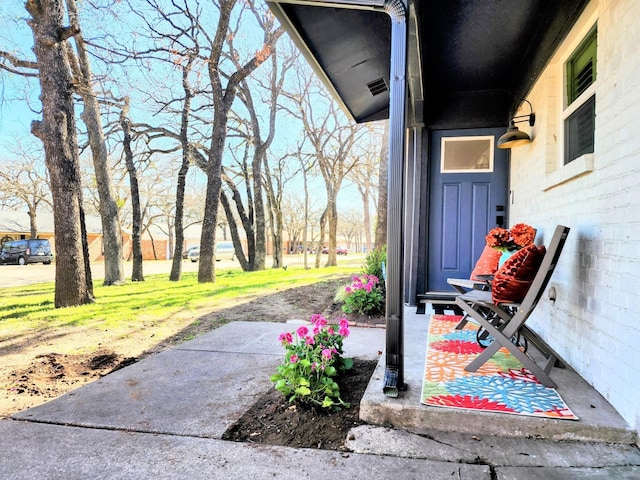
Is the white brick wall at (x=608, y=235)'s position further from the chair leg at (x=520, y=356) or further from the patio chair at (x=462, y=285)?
the patio chair at (x=462, y=285)

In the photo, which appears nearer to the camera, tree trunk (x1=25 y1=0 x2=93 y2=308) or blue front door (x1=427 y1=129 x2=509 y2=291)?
blue front door (x1=427 y1=129 x2=509 y2=291)

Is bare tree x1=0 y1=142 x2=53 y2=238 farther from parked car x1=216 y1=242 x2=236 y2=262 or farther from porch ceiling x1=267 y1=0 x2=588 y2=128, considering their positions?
porch ceiling x1=267 y1=0 x2=588 y2=128

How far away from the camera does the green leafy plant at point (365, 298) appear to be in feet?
16.3

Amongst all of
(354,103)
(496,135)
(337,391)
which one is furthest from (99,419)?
(496,135)

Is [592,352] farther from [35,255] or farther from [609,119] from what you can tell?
[35,255]

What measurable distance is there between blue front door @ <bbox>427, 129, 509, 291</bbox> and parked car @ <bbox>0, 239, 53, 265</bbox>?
21.4 metres

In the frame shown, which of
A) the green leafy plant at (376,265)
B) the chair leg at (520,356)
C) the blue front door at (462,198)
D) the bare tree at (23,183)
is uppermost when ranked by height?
the bare tree at (23,183)

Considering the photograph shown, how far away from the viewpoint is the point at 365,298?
5.02 meters

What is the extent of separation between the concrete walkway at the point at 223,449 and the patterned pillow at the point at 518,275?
2.43 feet

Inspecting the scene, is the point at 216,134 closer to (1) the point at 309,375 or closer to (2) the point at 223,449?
(1) the point at 309,375

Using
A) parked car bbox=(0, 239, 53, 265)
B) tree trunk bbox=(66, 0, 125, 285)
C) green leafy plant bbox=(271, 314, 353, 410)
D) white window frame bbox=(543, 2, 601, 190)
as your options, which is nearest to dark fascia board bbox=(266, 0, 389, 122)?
white window frame bbox=(543, 2, 601, 190)

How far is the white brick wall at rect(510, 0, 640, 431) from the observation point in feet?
5.36

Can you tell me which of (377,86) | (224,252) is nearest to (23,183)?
(224,252)

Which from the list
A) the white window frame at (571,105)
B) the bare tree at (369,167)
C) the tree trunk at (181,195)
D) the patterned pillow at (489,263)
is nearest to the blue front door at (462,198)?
the patterned pillow at (489,263)
